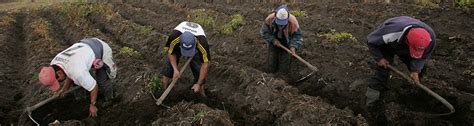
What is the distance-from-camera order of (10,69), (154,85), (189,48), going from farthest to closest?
(10,69), (154,85), (189,48)

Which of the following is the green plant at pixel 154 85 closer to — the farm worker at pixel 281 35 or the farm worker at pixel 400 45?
the farm worker at pixel 281 35

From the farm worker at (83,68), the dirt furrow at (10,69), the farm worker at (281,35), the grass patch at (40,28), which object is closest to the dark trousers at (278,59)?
the farm worker at (281,35)

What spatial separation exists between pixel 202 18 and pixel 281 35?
4.51m

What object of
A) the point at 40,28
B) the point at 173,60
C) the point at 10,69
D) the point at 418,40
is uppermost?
the point at 418,40

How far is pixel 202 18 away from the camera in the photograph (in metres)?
10.3

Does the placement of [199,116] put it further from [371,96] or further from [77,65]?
[371,96]

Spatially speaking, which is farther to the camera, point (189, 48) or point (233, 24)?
point (233, 24)

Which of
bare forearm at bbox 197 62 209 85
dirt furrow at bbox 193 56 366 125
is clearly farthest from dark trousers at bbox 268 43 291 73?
bare forearm at bbox 197 62 209 85

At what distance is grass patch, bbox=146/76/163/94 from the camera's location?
5902 millimetres

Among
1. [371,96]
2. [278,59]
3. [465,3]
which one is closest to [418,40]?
[371,96]

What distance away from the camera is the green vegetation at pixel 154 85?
590cm

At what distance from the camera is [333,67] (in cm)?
652

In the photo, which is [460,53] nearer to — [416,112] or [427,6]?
[416,112]

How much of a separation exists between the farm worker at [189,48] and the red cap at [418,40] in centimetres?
249
